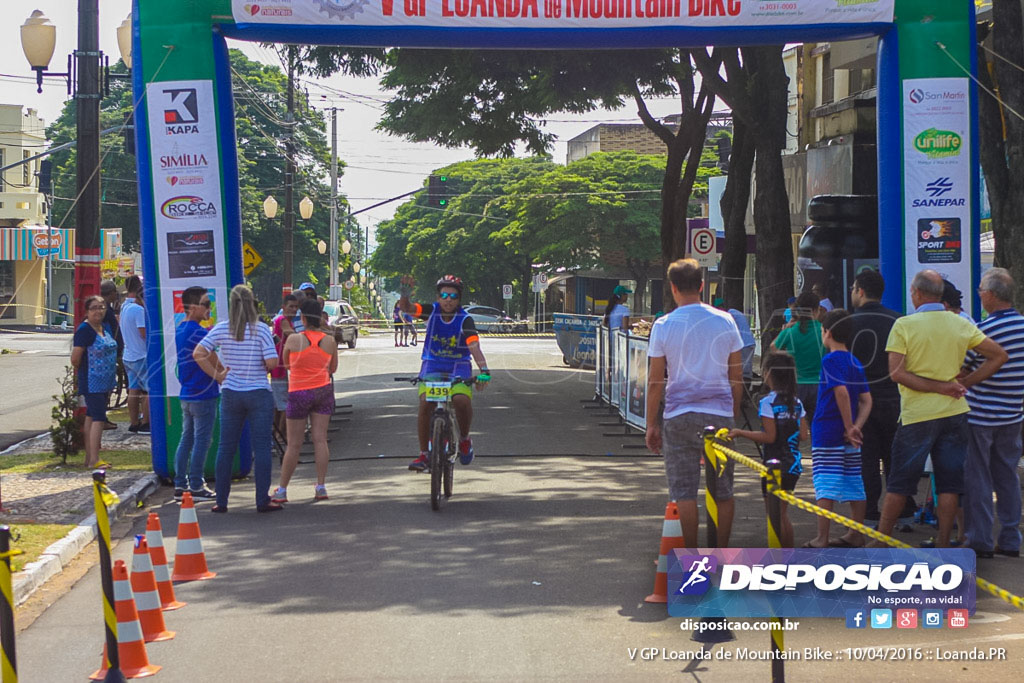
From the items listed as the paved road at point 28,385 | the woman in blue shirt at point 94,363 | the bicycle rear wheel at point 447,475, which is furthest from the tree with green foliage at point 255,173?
the bicycle rear wheel at point 447,475

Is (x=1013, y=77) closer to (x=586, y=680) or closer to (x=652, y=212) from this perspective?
(x=586, y=680)

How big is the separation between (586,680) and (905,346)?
3.68 metres

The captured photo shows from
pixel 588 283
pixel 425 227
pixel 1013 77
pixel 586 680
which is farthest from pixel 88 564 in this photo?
pixel 425 227

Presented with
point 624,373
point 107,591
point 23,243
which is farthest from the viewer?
point 23,243

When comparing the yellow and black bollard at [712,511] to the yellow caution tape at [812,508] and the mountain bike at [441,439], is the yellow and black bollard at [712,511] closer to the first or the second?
the yellow caution tape at [812,508]

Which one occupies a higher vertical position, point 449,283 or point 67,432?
point 449,283

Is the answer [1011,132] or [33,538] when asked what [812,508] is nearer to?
[33,538]

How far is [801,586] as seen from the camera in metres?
7.42

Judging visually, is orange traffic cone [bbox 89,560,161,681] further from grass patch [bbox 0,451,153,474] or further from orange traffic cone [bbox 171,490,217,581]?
grass patch [bbox 0,451,153,474]

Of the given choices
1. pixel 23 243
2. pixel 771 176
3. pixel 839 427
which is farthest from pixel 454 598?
pixel 23 243

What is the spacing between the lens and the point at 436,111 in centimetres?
2358

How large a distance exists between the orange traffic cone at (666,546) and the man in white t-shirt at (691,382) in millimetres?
46

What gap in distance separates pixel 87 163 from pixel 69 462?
369cm

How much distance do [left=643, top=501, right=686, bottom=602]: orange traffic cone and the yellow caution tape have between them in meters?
0.64
